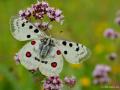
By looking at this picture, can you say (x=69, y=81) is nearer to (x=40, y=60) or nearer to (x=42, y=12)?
(x=40, y=60)

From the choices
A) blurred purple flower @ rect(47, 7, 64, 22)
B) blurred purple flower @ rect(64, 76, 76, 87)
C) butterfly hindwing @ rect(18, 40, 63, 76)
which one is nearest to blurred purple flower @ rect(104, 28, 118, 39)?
blurred purple flower @ rect(64, 76, 76, 87)

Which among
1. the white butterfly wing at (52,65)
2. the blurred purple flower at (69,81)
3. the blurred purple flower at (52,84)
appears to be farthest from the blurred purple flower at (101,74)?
Answer: the white butterfly wing at (52,65)

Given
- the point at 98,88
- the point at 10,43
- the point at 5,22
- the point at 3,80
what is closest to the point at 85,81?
the point at 98,88

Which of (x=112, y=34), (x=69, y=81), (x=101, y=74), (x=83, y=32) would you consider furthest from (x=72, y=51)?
(x=83, y=32)

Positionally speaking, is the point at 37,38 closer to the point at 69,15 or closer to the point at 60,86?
the point at 60,86

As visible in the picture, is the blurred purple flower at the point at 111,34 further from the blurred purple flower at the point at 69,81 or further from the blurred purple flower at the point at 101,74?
the blurred purple flower at the point at 69,81
